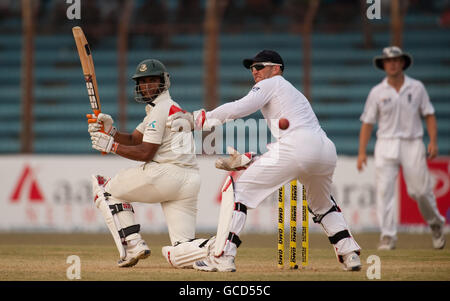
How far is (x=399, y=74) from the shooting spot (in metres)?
11.1

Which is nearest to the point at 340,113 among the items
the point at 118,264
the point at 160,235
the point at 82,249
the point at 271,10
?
the point at 271,10

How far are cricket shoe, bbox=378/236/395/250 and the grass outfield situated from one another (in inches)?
6.4

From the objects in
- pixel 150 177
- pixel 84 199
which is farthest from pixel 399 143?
pixel 84 199

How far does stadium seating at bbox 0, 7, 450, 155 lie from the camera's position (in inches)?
749

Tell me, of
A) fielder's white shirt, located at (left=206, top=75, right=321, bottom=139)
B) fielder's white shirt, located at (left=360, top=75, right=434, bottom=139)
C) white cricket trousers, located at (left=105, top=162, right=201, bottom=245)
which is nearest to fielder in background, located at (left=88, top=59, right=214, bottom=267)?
white cricket trousers, located at (left=105, top=162, right=201, bottom=245)

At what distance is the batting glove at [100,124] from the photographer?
793 cm

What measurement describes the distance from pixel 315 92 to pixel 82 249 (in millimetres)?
10628

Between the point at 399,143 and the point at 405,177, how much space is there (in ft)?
1.39

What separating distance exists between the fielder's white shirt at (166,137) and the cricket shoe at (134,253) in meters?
0.79

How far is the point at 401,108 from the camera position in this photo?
11023mm

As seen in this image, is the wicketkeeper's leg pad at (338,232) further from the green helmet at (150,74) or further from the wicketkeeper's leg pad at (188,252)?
the green helmet at (150,74)

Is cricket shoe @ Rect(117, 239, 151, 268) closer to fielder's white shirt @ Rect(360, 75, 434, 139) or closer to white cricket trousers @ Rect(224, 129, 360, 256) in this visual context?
white cricket trousers @ Rect(224, 129, 360, 256)

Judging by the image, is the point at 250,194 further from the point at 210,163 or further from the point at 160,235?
the point at 210,163

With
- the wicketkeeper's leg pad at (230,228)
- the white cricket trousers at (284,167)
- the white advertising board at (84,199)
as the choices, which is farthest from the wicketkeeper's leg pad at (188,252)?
the white advertising board at (84,199)
